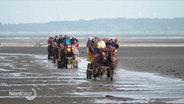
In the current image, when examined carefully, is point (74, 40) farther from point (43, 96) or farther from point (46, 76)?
point (43, 96)

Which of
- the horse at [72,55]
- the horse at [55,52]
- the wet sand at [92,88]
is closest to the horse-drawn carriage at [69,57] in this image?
the horse at [72,55]

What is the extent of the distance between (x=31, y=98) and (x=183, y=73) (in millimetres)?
12507

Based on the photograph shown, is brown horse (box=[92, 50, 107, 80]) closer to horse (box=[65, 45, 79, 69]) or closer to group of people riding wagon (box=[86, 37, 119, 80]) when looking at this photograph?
group of people riding wagon (box=[86, 37, 119, 80])

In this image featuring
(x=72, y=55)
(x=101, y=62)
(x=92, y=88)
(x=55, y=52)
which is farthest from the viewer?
(x=55, y=52)

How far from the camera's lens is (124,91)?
20.9 m

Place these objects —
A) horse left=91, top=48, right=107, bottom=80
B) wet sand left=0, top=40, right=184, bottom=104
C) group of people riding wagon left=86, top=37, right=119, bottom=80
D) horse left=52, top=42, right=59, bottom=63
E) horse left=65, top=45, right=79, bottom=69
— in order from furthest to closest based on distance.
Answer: horse left=52, top=42, right=59, bottom=63
horse left=65, top=45, right=79, bottom=69
horse left=91, top=48, right=107, bottom=80
group of people riding wagon left=86, top=37, right=119, bottom=80
wet sand left=0, top=40, right=184, bottom=104

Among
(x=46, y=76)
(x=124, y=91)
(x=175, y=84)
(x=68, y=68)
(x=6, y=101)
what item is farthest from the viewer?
(x=68, y=68)

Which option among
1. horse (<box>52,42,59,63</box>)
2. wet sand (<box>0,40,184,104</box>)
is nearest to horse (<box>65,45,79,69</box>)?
wet sand (<box>0,40,184,104</box>)

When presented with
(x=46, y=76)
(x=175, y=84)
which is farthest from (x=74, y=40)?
(x=175, y=84)

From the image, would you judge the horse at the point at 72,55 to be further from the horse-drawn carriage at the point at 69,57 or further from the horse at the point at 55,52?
the horse at the point at 55,52

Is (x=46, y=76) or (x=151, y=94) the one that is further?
(x=46, y=76)

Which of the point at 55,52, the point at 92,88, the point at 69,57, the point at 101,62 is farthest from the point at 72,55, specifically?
the point at 92,88

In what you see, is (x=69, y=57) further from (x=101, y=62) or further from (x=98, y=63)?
(x=101, y=62)

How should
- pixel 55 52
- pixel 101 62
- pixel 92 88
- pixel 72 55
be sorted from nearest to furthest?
pixel 92 88
pixel 101 62
pixel 72 55
pixel 55 52
